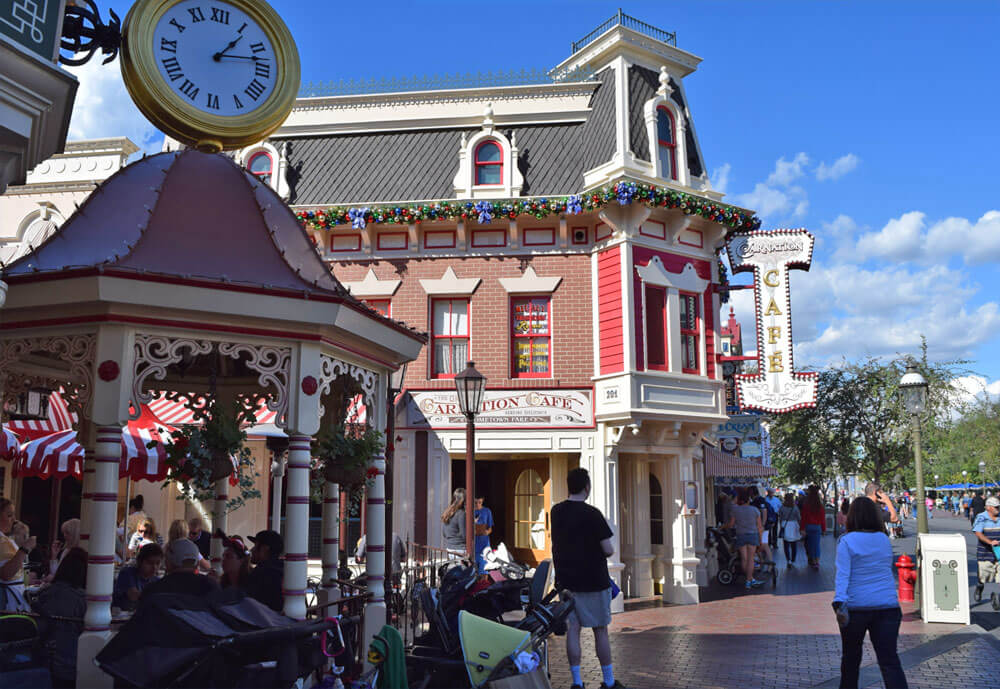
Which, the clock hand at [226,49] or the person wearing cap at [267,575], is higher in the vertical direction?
the clock hand at [226,49]

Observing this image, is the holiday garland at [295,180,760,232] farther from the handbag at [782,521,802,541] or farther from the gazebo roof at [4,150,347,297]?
the handbag at [782,521,802,541]

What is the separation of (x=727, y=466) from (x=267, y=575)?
1551 cm

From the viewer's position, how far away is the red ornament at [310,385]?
273 inches

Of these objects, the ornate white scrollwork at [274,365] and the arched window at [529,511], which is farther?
the arched window at [529,511]

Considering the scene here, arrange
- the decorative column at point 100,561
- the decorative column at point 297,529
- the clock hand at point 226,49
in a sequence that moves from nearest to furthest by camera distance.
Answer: the decorative column at point 100,561 < the decorative column at point 297,529 < the clock hand at point 226,49

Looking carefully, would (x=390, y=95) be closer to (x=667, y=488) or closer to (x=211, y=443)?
(x=667, y=488)

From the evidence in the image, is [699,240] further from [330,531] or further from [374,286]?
[330,531]

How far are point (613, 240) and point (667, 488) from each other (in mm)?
4979

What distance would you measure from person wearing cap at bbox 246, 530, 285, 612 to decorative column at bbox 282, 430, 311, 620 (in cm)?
17

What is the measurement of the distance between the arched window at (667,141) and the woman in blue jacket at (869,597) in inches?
444

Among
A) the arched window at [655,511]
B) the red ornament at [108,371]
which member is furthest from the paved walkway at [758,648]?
the red ornament at [108,371]

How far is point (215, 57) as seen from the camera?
8203 millimetres

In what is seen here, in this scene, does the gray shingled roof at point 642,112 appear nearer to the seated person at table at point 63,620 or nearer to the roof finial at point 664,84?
the roof finial at point 664,84

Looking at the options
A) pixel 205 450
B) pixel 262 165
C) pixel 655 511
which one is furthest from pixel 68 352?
pixel 655 511
